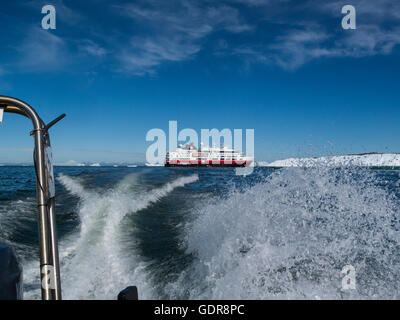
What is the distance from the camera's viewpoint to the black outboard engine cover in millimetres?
1665

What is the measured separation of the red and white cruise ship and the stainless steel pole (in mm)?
91951

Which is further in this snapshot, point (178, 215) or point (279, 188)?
point (178, 215)

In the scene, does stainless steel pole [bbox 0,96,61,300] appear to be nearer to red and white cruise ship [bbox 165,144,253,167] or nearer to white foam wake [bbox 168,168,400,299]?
white foam wake [bbox 168,168,400,299]

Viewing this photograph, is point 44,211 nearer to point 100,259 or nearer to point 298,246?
point 298,246

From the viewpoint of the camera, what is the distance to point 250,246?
15.6 ft

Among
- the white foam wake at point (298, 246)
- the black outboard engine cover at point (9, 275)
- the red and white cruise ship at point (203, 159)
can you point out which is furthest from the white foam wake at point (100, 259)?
the red and white cruise ship at point (203, 159)

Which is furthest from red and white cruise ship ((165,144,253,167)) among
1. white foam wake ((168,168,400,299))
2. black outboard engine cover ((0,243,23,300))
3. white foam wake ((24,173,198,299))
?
black outboard engine cover ((0,243,23,300))

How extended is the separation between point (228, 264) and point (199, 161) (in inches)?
3590

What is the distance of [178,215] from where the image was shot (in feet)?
30.6

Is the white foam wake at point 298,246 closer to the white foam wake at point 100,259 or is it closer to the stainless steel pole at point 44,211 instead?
the white foam wake at point 100,259

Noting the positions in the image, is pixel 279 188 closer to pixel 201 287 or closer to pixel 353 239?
pixel 353 239

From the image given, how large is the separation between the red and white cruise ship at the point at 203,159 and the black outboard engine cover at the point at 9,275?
302ft

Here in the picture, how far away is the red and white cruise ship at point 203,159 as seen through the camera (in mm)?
94938

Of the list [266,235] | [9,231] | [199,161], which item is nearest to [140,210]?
[9,231]
